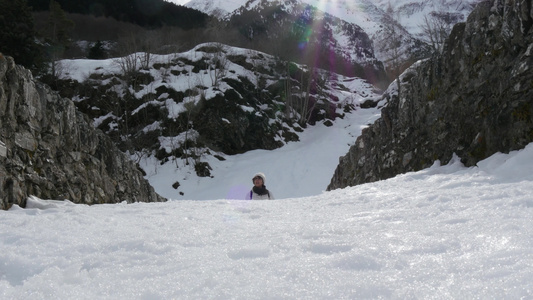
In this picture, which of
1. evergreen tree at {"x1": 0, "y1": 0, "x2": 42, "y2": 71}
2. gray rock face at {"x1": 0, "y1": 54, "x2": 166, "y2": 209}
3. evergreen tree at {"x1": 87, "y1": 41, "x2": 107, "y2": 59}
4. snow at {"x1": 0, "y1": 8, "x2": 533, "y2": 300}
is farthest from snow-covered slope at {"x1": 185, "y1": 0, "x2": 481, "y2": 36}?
snow at {"x1": 0, "y1": 8, "x2": 533, "y2": 300}

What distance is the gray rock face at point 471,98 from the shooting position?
4.68 metres

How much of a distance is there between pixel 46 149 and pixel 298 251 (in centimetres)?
430

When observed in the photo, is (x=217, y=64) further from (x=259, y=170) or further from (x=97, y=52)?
(x=97, y=52)

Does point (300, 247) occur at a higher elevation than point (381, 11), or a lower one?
lower

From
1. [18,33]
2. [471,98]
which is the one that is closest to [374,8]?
[18,33]

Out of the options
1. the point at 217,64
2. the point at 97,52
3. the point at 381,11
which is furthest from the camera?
the point at 381,11

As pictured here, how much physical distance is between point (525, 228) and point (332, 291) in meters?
1.33

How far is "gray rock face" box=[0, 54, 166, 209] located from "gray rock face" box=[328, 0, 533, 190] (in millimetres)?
5812

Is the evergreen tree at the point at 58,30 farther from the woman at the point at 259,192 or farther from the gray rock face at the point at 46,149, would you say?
the woman at the point at 259,192

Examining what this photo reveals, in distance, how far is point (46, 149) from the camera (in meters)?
5.19

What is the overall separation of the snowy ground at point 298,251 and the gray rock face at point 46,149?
2.29 feet

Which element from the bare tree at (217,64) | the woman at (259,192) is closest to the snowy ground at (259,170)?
the bare tree at (217,64)

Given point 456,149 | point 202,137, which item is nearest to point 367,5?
point 202,137

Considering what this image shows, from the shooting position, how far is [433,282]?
5.78ft
